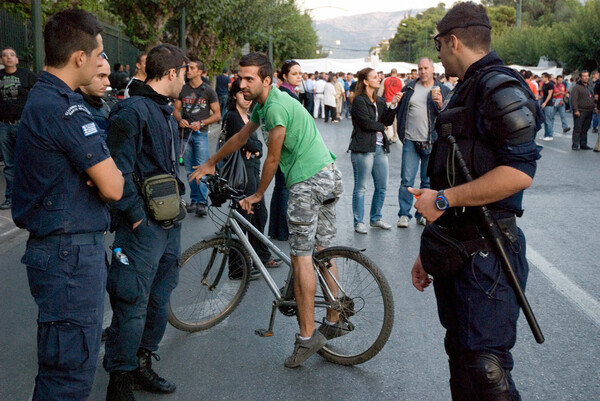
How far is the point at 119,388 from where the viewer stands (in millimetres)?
3645

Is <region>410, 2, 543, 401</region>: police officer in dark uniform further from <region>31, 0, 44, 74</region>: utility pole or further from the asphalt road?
<region>31, 0, 44, 74</region>: utility pole

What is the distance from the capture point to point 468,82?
9.20 ft

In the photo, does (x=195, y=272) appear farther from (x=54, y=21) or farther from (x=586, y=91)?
(x=586, y=91)

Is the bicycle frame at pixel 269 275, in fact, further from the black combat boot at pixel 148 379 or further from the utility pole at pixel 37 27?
the utility pole at pixel 37 27

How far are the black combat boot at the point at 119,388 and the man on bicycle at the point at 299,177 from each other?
1.02 meters

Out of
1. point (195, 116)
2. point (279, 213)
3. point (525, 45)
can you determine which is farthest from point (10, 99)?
point (525, 45)

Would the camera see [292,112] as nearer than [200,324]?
Yes

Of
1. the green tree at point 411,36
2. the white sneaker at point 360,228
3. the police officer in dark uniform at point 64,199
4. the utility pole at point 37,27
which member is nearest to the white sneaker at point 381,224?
the white sneaker at point 360,228

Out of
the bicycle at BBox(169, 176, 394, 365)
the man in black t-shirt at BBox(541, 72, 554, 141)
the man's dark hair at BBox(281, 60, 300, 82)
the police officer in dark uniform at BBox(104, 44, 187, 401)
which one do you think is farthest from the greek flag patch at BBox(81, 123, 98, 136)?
the man in black t-shirt at BBox(541, 72, 554, 141)

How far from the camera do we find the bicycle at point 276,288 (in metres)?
4.34

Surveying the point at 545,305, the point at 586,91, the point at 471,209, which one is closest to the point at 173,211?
the point at 471,209

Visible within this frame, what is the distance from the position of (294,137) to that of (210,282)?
1.33 meters

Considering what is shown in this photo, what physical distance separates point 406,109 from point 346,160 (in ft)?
22.3

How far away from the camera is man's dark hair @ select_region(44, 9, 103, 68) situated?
9.13ft
